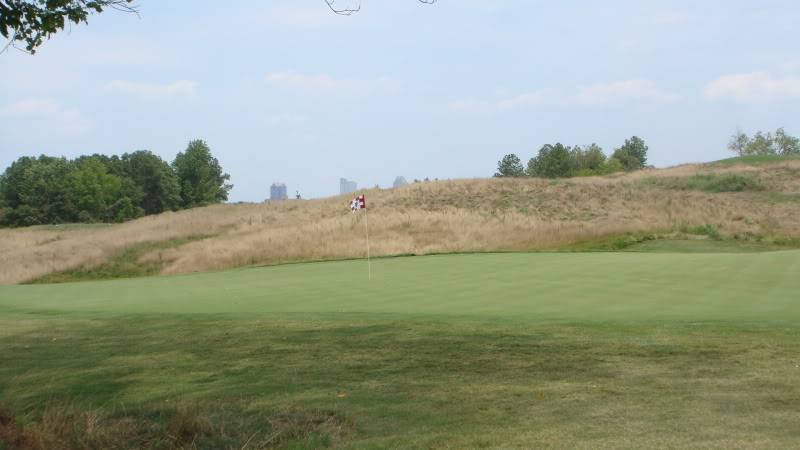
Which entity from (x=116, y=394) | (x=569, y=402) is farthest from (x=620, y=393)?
(x=116, y=394)

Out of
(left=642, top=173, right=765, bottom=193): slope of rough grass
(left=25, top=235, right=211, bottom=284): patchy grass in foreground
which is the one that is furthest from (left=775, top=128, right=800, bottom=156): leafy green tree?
(left=25, top=235, right=211, bottom=284): patchy grass in foreground

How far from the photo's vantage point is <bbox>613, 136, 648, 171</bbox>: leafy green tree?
110688 mm

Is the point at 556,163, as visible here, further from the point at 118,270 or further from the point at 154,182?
the point at 118,270

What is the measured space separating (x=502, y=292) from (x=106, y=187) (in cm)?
8740

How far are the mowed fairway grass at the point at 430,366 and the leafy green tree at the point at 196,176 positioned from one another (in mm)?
89830

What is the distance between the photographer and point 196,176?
350ft

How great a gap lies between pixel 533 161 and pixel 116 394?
103 meters

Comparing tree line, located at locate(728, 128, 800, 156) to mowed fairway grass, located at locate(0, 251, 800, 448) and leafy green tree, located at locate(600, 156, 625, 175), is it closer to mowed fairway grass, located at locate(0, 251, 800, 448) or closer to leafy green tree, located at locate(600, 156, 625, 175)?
leafy green tree, located at locate(600, 156, 625, 175)

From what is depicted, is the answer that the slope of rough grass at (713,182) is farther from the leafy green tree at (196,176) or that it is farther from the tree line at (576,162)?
the leafy green tree at (196,176)

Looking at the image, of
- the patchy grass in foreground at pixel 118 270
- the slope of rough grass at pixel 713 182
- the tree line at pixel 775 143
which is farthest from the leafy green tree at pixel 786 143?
the patchy grass in foreground at pixel 118 270

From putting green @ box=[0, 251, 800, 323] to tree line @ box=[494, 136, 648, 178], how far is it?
7486cm

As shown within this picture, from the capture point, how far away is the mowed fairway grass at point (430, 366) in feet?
19.9

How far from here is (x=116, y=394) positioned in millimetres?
8070

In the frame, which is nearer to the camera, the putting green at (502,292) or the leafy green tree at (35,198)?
the putting green at (502,292)
